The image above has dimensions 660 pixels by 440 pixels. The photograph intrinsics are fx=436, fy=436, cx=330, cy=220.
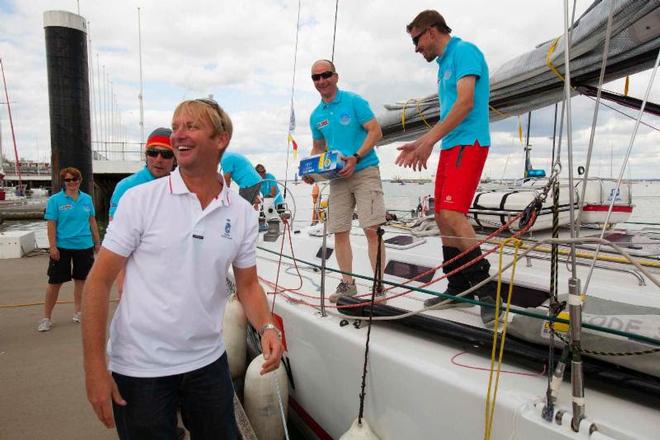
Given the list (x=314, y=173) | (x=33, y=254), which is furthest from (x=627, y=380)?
(x=33, y=254)

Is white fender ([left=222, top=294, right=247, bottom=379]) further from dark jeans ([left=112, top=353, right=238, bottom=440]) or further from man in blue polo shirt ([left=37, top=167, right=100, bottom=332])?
Result: man in blue polo shirt ([left=37, top=167, right=100, bottom=332])

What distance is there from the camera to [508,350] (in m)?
1.67

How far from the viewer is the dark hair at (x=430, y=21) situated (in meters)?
2.32

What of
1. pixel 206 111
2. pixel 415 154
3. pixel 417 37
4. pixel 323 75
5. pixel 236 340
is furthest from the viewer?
pixel 236 340

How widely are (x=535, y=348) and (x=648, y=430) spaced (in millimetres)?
437

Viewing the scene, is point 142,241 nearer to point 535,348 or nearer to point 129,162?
point 535,348

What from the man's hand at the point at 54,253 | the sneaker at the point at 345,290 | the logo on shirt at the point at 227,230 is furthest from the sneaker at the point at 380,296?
the man's hand at the point at 54,253

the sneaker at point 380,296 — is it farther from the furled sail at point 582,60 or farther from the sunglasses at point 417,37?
the furled sail at point 582,60

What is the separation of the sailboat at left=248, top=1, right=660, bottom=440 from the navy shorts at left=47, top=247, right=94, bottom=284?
7.49ft

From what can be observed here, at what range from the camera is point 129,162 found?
829 inches

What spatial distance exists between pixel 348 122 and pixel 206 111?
1511mm

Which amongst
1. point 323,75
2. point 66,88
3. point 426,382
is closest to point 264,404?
point 426,382

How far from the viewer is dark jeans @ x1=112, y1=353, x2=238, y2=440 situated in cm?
139

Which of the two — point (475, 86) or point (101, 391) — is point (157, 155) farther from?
point (475, 86)
